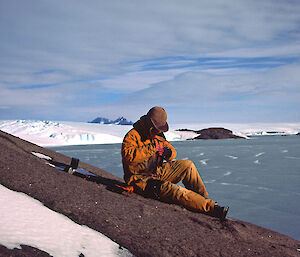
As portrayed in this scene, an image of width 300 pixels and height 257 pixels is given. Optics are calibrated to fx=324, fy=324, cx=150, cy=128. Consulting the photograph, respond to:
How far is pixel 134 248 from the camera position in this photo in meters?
2.21

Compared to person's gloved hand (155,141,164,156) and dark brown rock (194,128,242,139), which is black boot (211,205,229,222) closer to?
person's gloved hand (155,141,164,156)

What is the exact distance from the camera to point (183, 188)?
11.1 feet

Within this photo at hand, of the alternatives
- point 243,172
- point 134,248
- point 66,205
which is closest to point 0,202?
point 66,205

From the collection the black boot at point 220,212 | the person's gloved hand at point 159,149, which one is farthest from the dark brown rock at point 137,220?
the person's gloved hand at point 159,149

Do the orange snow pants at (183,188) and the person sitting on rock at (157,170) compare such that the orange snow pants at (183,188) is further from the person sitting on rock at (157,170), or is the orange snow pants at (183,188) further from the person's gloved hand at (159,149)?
the person's gloved hand at (159,149)

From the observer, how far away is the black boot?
10.6 feet

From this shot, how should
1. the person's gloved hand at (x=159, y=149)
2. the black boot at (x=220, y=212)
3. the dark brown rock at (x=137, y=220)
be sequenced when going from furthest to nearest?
the person's gloved hand at (x=159, y=149) → the black boot at (x=220, y=212) → the dark brown rock at (x=137, y=220)

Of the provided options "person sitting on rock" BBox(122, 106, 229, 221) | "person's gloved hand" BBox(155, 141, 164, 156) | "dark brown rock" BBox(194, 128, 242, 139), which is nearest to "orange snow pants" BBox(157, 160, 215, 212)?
"person sitting on rock" BBox(122, 106, 229, 221)

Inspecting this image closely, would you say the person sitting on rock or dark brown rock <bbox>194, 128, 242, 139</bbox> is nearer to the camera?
the person sitting on rock

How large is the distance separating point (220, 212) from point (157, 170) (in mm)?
770

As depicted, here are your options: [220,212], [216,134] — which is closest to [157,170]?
[220,212]

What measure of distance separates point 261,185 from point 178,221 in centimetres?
474

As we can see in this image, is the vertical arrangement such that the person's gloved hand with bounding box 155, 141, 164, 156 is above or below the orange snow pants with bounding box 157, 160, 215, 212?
above

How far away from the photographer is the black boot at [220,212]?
10.6 feet
